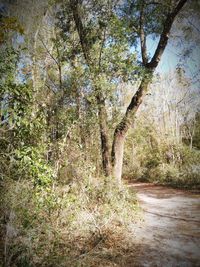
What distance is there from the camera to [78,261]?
15.9 ft

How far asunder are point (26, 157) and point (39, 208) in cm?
109

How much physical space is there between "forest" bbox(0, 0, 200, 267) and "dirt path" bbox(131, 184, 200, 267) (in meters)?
0.23

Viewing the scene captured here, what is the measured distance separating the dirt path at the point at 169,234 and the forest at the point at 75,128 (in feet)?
0.75

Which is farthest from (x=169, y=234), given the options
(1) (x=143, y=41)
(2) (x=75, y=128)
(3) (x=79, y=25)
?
(3) (x=79, y=25)

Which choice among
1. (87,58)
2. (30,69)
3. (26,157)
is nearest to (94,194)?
(26,157)

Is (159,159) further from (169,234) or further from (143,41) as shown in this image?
(169,234)

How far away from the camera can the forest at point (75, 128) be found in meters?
5.38

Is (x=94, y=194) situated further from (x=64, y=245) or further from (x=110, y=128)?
(x=110, y=128)

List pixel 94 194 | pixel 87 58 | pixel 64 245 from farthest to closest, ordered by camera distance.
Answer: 1. pixel 87 58
2. pixel 94 194
3. pixel 64 245

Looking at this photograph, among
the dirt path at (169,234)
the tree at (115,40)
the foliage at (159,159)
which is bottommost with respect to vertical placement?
the dirt path at (169,234)

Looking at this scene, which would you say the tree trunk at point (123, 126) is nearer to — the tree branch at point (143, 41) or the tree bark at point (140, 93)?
the tree bark at point (140, 93)

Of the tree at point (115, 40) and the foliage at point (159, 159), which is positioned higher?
the tree at point (115, 40)

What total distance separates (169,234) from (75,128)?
381 centimetres

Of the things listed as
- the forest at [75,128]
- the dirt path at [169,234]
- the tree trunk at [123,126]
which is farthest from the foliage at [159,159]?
the tree trunk at [123,126]
